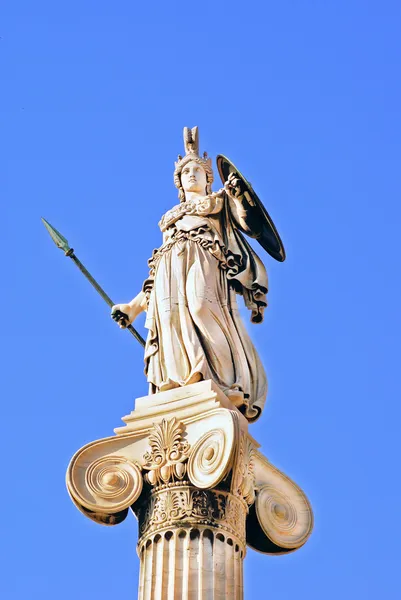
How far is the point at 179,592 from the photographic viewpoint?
18375mm

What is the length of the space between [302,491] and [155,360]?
2918mm

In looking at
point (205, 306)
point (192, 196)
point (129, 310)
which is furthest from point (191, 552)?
point (192, 196)

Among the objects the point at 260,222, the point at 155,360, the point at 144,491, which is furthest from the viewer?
the point at 260,222

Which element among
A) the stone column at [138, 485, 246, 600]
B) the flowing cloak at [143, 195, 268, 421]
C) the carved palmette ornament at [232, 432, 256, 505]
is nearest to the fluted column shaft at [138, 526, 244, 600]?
the stone column at [138, 485, 246, 600]

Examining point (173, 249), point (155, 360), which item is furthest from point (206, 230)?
point (155, 360)

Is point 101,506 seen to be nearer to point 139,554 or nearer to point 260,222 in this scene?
point 139,554

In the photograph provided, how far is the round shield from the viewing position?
2294cm

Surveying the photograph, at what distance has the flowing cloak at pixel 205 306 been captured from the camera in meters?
20.9

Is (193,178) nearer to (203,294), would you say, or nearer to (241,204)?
(241,204)

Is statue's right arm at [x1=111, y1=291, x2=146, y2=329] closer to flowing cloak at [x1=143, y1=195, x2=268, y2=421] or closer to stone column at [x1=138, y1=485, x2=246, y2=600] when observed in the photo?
flowing cloak at [x1=143, y1=195, x2=268, y2=421]

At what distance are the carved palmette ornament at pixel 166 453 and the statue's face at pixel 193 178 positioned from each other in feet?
16.3

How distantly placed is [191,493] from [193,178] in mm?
6373

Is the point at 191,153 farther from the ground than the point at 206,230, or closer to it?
farther from the ground

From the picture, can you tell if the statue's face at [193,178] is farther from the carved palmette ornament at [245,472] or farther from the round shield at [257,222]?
the carved palmette ornament at [245,472]
